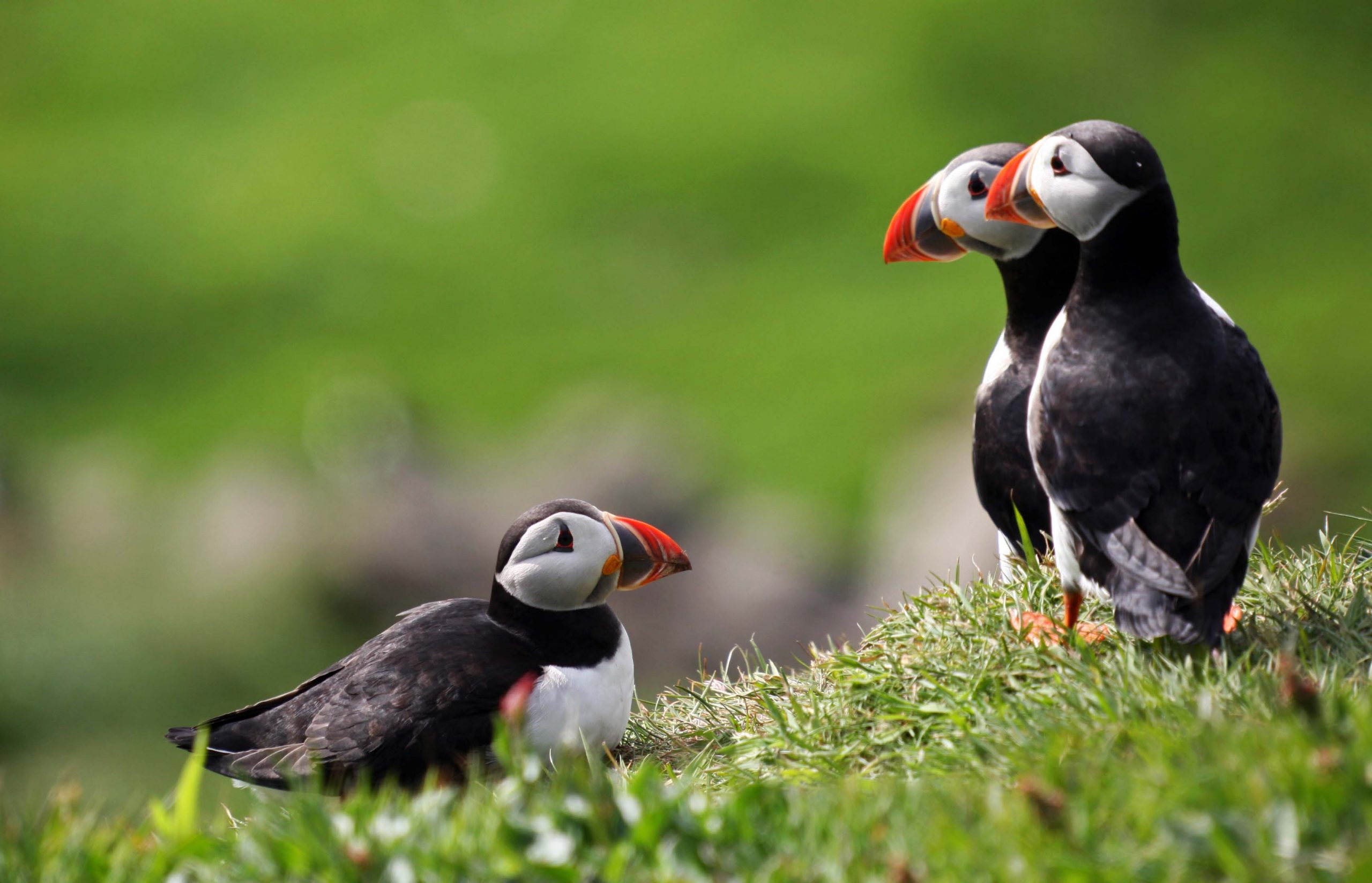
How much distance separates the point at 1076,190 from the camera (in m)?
3.51

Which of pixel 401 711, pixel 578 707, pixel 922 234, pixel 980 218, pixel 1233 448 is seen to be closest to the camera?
pixel 1233 448

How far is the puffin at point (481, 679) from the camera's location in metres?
3.83

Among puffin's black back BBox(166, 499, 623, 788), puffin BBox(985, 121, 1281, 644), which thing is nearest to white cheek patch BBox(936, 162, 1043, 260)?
puffin BBox(985, 121, 1281, 644)

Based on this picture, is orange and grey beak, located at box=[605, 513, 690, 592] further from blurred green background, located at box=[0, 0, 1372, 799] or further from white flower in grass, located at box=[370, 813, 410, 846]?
blurred green background, located at box=[0, 0, 1372, 799]

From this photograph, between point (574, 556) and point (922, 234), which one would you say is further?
point (922, 234)

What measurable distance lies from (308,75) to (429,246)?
5565 millimetres

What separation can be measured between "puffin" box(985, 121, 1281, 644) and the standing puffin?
1.97ft

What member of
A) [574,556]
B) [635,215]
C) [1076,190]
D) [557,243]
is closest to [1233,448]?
[1076,190]

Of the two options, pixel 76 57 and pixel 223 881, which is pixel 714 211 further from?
pixel 223 881

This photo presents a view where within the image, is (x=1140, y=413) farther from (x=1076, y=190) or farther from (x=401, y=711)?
(x=401, y=711)

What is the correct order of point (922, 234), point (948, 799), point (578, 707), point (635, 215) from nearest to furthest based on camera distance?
1. point (948, 799)
2. point (578, 707)
3. point (922, 234)
4. point (635, 215)

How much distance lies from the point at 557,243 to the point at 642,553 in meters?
14.2

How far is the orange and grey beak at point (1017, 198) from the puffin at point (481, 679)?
1493mm

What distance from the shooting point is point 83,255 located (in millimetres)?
18750
